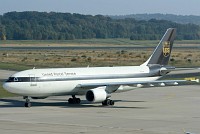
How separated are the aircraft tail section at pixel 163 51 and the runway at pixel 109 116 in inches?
130

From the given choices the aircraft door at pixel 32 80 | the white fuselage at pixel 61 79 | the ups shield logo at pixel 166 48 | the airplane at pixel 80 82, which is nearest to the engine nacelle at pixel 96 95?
the airplane at pixel 80 82

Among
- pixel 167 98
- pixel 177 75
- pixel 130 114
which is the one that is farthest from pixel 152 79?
pixel 177 75

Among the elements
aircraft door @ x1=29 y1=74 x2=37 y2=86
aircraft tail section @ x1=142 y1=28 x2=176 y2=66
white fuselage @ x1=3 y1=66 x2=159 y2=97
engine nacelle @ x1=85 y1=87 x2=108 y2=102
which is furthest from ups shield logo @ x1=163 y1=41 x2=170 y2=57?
aircraft door @ x1=29 y1=74 x2=37 y2=86

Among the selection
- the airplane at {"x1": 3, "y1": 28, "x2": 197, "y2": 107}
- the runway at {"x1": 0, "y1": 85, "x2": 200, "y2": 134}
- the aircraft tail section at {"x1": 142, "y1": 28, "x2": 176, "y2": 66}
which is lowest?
the runway at {"x1": 0, "y1": 85, "x2": 200, "y2": 134}

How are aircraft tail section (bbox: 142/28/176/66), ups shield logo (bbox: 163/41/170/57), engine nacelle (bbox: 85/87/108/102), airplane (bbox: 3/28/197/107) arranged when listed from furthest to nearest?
ups shield logo (bbox: 163/41/170/57) < aircraft tail section (bbox: 142/28/176/66) < engine nacelle (bbox: 85/87/108/102) < airplane (bbox: 3/28/197/107)

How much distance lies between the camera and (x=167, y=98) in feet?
184

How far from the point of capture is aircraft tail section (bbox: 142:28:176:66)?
55.6 meters

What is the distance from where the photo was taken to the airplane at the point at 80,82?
48.0 m

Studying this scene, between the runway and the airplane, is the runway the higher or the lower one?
the lower one

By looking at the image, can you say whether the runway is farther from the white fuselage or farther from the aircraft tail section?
the aircraft tail section

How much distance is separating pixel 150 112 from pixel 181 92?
1678 centimetres

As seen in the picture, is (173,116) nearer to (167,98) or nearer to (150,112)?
(150,112)

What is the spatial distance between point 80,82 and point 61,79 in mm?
1715

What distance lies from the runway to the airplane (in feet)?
3.54
